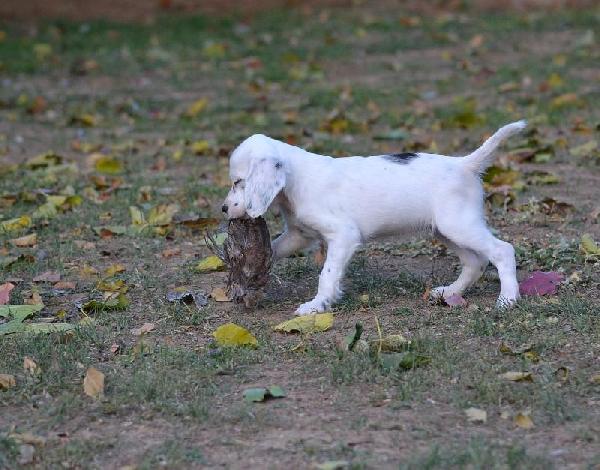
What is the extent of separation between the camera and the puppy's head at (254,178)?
4.99 metres

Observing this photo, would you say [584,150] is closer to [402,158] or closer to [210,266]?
[402,158]

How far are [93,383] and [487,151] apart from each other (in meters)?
2.16

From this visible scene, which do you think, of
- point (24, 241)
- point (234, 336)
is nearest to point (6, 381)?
point (234, 336)

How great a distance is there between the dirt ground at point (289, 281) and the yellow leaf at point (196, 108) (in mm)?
59

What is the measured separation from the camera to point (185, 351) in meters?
4.67

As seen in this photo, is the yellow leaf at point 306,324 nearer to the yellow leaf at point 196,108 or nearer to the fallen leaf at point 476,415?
the fallen leaf at point 476,415

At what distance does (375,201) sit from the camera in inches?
206

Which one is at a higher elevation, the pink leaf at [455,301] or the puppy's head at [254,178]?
the puppy's head at [254,178]

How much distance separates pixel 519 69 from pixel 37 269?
287 inches

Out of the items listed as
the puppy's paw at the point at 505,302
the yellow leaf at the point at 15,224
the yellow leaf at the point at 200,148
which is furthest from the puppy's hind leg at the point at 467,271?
the yellow leaf at the point at 200,148

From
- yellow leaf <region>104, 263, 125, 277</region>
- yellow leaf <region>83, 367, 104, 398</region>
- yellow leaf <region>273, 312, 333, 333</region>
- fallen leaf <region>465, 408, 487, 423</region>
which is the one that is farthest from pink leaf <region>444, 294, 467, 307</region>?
yellow leaf <region>104, 263, 125, 277</region>

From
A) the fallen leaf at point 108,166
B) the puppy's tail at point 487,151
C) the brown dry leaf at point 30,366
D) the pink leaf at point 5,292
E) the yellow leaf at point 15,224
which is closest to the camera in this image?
the brown dry leaf at point 30,366

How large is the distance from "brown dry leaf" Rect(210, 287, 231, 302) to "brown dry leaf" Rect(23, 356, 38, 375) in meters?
1.16

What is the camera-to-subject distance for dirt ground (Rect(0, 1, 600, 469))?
12.7 feet
